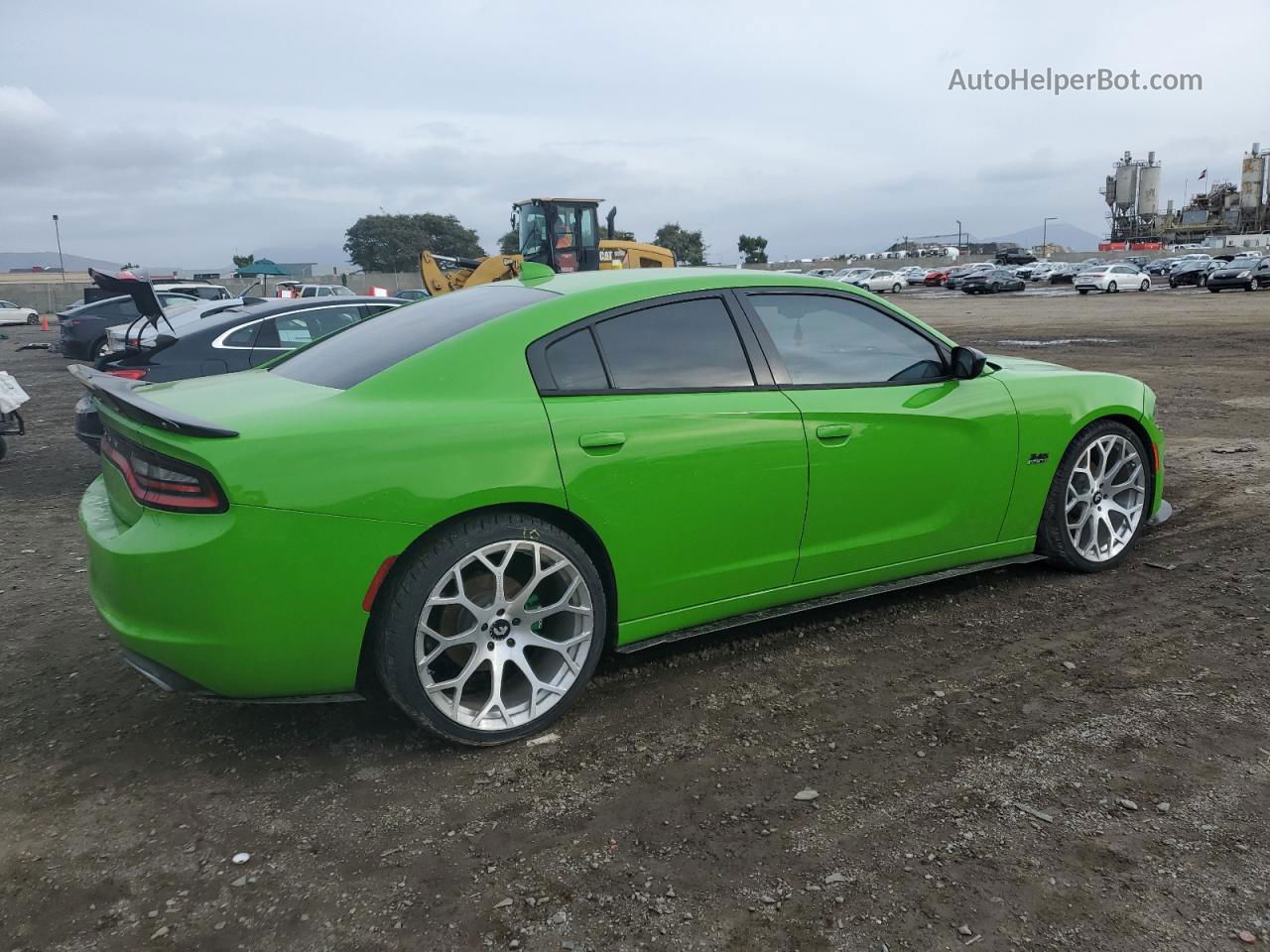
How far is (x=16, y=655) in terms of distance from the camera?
13.3 ft

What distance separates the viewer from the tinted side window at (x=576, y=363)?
331 centimetres

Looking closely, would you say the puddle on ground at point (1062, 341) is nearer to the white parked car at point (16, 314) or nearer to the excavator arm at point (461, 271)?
the excavator arm at point (461, 271)

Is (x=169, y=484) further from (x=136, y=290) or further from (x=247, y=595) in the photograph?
(x=136, y=290)

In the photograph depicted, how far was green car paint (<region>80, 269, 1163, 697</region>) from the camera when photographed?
2.81 meters

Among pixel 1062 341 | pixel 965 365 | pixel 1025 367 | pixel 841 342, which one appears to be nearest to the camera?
pixel 841 342

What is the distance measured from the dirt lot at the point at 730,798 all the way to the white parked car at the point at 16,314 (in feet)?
153

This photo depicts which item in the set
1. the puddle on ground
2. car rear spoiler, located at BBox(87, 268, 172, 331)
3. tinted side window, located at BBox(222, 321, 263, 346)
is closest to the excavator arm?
the puddle on ground

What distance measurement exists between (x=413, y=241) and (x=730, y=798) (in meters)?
A: 100

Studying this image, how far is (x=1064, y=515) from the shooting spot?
4.48m

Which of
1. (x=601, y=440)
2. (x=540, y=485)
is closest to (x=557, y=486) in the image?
(x=540, y=485)

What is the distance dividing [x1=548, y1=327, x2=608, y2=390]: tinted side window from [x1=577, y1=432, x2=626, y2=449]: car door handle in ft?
0.63

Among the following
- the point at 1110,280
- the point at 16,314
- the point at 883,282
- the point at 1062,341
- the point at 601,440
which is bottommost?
the point at 1062,341

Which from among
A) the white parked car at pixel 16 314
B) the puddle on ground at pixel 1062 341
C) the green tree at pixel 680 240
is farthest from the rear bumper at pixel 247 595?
the green tree at pixel 680 240

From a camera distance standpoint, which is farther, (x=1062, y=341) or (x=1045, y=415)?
(x=1062, y=341)
